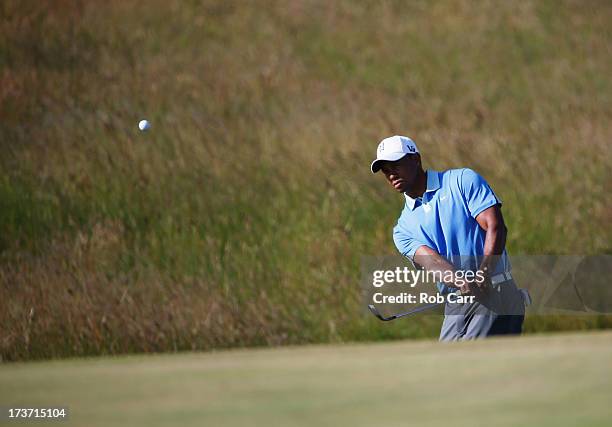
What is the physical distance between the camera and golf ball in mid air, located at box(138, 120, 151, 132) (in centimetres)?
1791

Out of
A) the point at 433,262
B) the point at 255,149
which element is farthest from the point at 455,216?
the point at 255,149

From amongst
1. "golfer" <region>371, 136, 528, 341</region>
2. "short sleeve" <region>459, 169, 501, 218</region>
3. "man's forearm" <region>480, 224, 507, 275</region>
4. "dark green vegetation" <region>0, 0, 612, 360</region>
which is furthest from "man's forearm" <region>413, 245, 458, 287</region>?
"dark green vegetation" <region>0, 0, 612, 360</region>

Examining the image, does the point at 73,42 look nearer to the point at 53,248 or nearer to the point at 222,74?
the point at 222,74

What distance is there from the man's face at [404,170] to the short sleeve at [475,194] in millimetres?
336

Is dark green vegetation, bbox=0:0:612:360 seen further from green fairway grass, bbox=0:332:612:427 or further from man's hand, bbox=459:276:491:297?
green fairway grass, bbox=0:332:612:427

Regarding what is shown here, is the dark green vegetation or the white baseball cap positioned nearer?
the white baseball cap

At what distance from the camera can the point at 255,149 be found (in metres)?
18.1

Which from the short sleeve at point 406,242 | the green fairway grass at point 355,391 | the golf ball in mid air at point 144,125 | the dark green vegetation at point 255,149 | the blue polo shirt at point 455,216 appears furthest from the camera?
the golf ball in mid air at point 144,125

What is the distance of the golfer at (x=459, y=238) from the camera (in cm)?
833

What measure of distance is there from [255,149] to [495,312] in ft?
32.8

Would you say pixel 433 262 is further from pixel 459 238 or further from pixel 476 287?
pixel 476 287

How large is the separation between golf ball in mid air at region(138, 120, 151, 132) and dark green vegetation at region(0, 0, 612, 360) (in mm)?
180

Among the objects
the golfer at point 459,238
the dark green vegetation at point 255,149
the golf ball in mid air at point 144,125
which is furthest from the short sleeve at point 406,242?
the golf ball in mid air at point 144,125

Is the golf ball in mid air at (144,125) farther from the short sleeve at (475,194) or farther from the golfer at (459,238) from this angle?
the short sleeve at (475,194)
